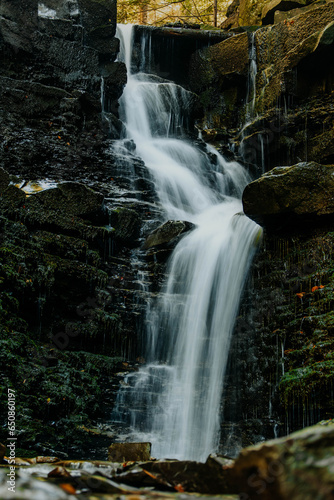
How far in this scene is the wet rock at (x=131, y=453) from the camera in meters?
4.01

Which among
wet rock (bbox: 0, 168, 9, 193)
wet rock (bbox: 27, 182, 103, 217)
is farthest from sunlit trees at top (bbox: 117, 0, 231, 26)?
wet rock (bbox: 0, 168, 9, 193)

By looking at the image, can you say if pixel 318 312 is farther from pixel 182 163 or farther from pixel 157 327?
pixel 182 163

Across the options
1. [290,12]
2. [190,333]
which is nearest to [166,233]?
[190,333]

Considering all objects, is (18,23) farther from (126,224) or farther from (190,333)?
(190,333)

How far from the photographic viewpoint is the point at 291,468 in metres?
1.31

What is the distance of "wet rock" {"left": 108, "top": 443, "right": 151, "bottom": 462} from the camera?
4008 millimetres

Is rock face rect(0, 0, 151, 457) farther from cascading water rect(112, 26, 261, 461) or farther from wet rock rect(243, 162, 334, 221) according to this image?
wet rock rect(243, 162, 334, 221)

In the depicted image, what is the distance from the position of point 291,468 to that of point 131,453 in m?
3.15

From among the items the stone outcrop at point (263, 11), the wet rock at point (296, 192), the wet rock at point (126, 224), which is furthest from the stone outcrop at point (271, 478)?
the stone outcrop at point (263, 11)

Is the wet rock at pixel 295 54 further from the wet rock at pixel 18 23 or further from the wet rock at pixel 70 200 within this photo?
the wet rock at pixel 70 200

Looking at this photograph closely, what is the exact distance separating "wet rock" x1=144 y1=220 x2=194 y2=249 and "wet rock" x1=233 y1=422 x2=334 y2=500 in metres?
7.20

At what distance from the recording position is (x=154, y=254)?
853 centimetres

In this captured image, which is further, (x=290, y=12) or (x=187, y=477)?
(x=290, y=12)

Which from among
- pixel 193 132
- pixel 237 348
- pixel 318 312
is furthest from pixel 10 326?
pixel 193 132
